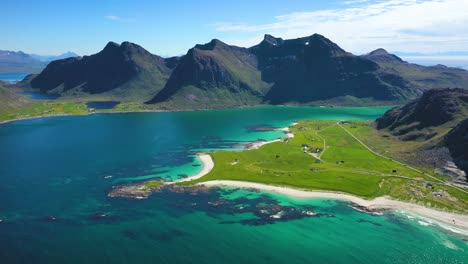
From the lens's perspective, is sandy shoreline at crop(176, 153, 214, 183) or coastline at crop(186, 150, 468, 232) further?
sandy shoreline at crop(176, 153, 214, 183)

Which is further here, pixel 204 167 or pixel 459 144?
pixel 204 167

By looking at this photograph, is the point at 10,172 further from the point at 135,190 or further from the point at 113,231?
the point at 113,231

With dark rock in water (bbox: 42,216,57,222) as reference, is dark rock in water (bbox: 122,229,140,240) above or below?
below

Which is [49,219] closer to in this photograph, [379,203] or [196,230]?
[196,230]

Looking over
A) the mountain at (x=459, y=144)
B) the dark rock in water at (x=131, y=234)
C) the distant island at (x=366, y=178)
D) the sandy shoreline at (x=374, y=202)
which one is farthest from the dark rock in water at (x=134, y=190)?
the mountain at (x=459, y=144)

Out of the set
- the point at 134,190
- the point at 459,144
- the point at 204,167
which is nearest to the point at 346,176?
the point at 459,144

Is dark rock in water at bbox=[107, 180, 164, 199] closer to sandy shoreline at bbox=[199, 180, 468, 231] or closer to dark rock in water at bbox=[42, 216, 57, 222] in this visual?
sandy shoreline at bbox=[199, 180, 468, 231]

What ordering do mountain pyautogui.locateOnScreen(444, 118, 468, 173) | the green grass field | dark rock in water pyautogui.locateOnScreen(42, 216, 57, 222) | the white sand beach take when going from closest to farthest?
dark rock in water pyautogui.locateOnScreen(42, 216, 57, 222) → the white sand beach → the green grass field → mountain pyautogui.locateOnScreen(444, 118, 468, 173)

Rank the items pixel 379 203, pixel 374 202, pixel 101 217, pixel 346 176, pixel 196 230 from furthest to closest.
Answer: pixel 346 176, pixel 374 202, pixel 379 203, pixel 101 217, pixel 196 230

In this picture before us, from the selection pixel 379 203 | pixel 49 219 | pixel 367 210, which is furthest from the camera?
pixel 379 203

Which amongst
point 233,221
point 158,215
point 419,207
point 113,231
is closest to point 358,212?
point 419,207

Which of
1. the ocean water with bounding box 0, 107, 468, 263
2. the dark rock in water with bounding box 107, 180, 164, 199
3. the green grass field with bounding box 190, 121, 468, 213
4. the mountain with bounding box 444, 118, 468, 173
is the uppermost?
the mountain with bounding box 444, 118, 468, 173

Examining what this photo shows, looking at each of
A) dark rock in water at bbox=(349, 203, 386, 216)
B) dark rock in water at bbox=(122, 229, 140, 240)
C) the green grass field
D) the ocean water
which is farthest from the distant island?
dark rock in water at bbox=(122, 229, 140, 240)
